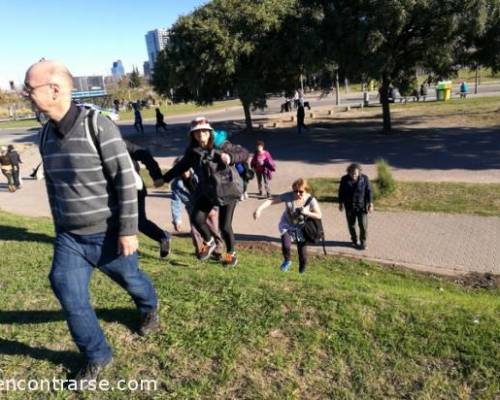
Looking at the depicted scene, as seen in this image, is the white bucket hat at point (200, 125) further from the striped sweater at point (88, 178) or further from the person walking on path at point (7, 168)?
the person walking on path at point (7, 168)

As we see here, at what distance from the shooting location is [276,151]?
62.8ft

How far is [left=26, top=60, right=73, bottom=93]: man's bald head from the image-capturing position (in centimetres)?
260

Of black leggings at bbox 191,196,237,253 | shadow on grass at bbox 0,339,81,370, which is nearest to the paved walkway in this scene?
black leggings at bbox 191,196,237,253

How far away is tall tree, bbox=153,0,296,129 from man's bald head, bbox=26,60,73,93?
1818 cm

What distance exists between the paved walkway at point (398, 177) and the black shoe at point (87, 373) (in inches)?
220

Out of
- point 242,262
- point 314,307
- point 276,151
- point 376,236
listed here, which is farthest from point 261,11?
point 314,307

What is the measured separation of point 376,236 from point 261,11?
14.4 meters

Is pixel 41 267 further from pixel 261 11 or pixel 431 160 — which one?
pixel 261 11

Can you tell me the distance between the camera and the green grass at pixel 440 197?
9.69 metres

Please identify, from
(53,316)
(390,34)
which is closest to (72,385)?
(53,316)

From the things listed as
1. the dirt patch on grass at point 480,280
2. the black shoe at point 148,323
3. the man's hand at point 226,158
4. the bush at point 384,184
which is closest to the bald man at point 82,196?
the black shoe at point 148,323

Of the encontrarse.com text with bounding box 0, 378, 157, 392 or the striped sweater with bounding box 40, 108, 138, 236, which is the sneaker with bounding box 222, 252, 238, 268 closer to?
the encontrarse.com text with bounding box 0, 378, 157, 392

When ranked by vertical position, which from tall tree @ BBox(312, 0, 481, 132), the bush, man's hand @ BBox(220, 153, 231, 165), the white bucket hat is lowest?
the bush

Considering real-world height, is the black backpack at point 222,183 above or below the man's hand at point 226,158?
below
